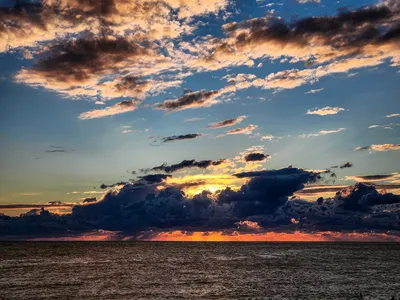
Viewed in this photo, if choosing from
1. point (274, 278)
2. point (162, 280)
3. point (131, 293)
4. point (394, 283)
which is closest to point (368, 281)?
point (394, 283)

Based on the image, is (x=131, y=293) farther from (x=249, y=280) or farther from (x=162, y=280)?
(x=249, y=280)

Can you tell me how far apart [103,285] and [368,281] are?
63169 mm

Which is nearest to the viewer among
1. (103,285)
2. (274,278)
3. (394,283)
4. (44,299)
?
(44,299)

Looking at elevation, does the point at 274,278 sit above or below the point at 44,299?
below

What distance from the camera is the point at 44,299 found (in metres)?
71.1

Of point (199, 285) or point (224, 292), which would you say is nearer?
point (224, 292)

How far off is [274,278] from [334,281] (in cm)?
1460

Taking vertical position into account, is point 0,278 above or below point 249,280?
above

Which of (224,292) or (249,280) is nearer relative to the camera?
(224,292)

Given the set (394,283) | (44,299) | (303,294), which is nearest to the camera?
(44,299)

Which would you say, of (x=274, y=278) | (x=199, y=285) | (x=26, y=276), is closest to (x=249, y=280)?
(x=274, y=278)

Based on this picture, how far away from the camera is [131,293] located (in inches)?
3068

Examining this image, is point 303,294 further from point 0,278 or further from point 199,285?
point 0,278

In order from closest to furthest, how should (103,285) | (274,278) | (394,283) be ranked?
(103,285) → (394,283) → (274,278)
